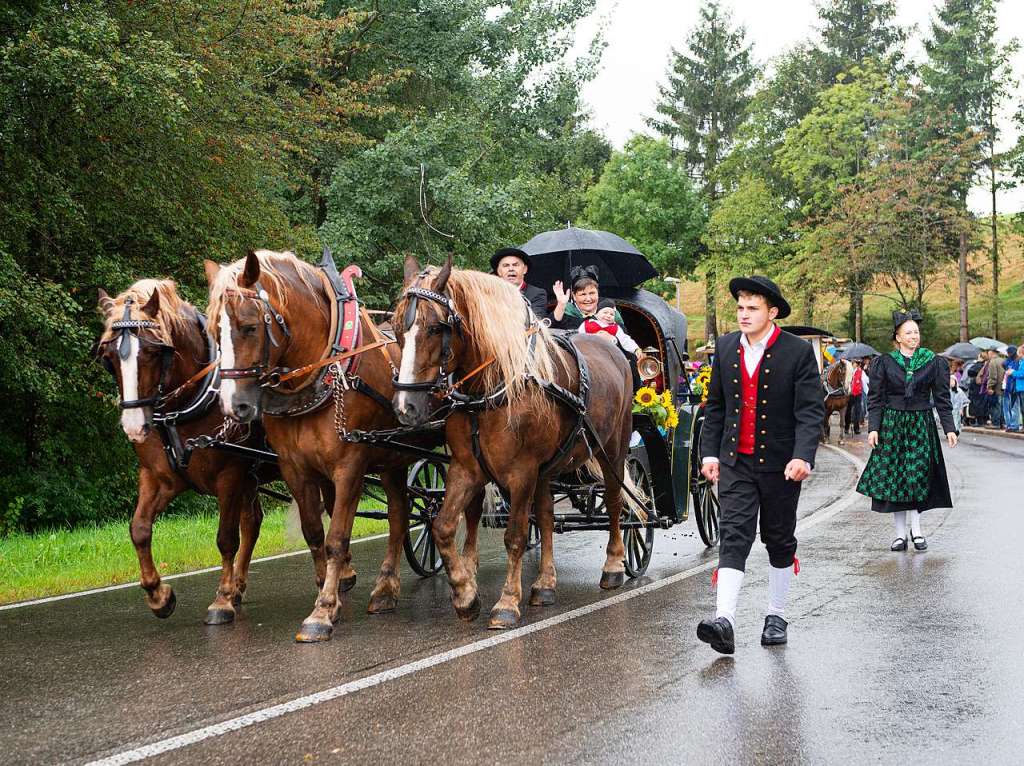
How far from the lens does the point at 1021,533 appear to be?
10.4 m

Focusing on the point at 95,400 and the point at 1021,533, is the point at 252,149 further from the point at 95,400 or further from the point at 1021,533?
the point at 1021,533

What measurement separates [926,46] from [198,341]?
170 ft

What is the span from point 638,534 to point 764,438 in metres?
2.80

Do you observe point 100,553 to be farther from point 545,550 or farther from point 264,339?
point 264,339

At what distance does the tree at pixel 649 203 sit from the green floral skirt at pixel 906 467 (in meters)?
42.1

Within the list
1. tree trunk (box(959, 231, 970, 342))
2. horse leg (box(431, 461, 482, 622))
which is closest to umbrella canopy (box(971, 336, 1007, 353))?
tree trunk (box(959, 231, 970, 342))

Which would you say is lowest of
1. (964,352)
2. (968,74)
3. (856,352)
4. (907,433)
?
(907,433)

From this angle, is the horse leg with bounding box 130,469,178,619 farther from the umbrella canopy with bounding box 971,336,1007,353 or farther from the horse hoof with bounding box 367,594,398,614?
the umbrella canopy with bounding box 971,336,1007,353

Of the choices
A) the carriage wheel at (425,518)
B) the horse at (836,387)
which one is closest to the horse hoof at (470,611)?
the carriage wheel at (425,518)

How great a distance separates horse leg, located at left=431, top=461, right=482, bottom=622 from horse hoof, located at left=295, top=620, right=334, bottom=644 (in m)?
0.81

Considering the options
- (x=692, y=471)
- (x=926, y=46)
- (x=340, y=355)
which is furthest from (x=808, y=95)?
(x=340, y=355)

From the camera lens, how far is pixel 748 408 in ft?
20.4

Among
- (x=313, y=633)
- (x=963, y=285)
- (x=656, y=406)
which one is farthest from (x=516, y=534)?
(x=963, y=285)

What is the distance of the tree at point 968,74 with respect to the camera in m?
49.2
